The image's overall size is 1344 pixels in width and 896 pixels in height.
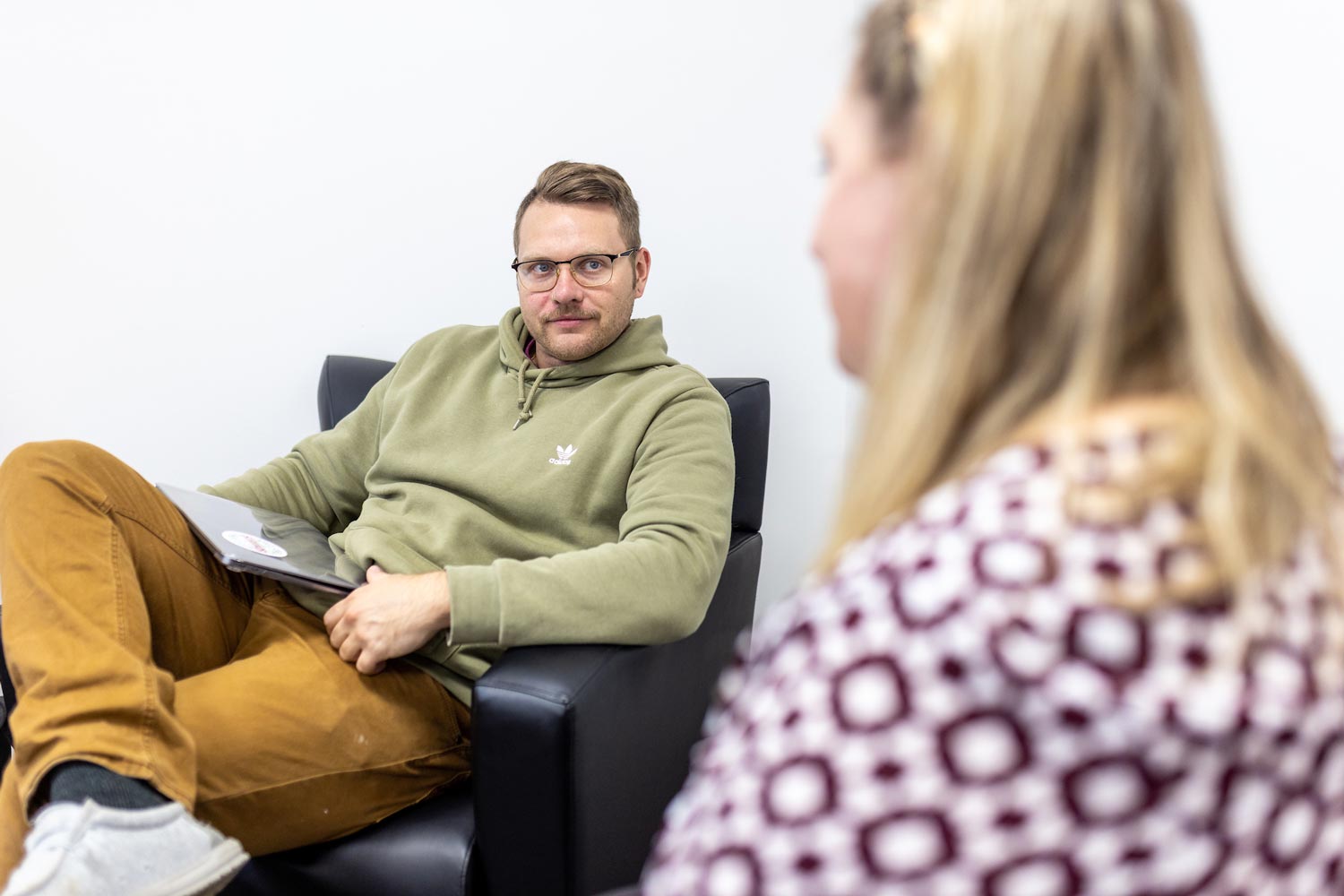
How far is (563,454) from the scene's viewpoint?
67.7 inches

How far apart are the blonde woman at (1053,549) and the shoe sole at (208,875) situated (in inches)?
26.6

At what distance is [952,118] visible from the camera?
0.58 m

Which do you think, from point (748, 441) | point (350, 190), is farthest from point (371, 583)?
point (350, 190)

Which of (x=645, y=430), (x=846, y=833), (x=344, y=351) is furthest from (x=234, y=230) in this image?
(x=846, y=833)

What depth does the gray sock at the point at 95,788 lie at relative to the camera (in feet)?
3.58

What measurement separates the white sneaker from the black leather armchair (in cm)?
22

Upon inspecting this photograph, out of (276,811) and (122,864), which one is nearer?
(122,864)

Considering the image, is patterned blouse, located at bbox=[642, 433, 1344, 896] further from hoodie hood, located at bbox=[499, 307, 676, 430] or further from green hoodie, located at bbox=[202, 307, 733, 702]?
hoodie hood, located at bbox=[499, 307, 676, 430]

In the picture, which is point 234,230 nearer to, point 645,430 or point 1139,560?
point 645,430

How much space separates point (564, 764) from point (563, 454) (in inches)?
24.0

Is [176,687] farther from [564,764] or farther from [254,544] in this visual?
[564,764]

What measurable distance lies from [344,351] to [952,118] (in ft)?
6.33

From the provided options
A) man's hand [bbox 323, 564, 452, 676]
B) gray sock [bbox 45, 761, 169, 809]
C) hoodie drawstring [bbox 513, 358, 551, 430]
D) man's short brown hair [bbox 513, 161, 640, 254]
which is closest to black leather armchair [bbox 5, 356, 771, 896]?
man's hand [bbox 323, 564, 452, 676]

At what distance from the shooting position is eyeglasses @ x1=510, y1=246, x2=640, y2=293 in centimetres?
181
